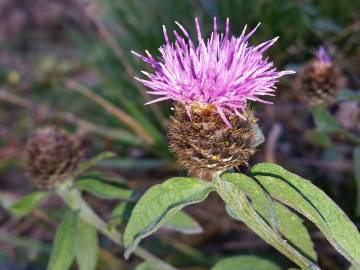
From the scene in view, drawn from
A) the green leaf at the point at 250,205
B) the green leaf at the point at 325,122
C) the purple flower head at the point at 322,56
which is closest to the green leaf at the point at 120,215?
the green leaf at the point at 250,205

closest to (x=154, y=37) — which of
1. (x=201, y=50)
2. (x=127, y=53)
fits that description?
(x=127, y=53)

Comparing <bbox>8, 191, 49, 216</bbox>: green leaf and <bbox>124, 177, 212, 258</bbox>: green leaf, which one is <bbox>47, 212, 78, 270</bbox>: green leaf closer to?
A: <bbox>8, 191, 49, 216</bbox>: green leaf

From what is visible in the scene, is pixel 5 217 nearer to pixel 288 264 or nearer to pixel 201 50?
pixel 288 264

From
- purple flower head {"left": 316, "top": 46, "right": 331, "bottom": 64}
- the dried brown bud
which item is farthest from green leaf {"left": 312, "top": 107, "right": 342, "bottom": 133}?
purple flower head {"left": 316, "top": 46, "right": 331, "bottom": 64}

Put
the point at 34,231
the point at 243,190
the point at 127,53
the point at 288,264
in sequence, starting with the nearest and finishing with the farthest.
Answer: the point at 243,190 < the point at 288,264 < the point at 34,231 < the point at 127,53

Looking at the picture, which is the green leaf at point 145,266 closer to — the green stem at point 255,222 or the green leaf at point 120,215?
the green leaf at point 120,215

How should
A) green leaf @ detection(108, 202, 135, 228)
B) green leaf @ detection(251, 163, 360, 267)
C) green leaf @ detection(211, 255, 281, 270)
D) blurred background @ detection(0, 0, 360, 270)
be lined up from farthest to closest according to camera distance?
1. blurred background @ detection(0, 0, 360, 270)
2. green leaf @ detection(108, 202, 135, 228)
3. green leaf @ detection(211, 255, 281, 270)
4. green leaf @ detection(251, 163, 360, 267)

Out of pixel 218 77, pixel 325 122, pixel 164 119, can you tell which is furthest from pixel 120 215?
pixel 164 119
